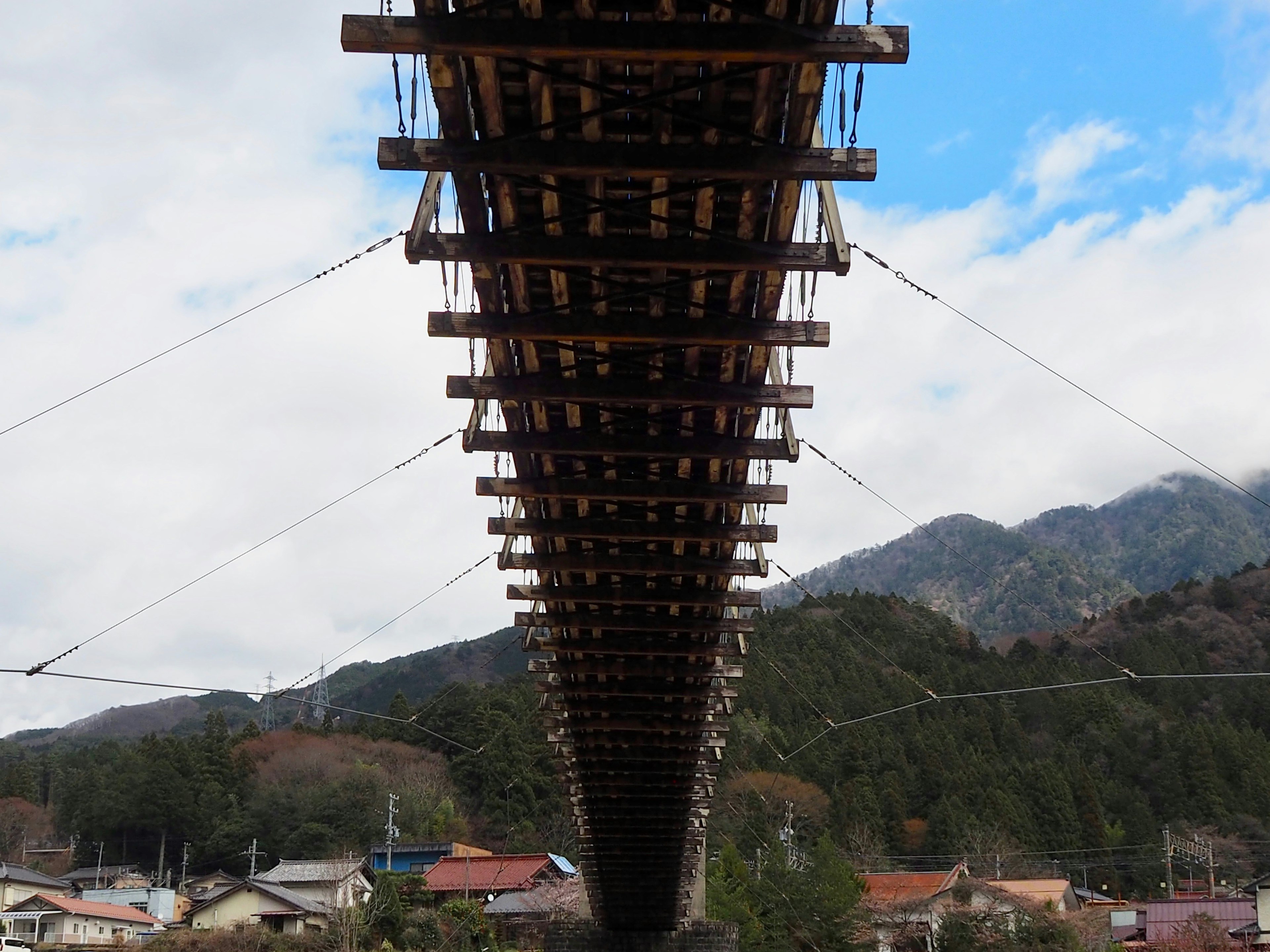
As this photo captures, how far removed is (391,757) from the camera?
2623 inches

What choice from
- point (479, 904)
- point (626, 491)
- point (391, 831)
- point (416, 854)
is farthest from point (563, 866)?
point (626, 491)

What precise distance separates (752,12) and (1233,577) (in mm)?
96947

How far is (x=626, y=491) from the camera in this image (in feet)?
33.5

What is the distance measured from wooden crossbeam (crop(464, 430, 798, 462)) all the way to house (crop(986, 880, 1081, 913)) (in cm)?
3958

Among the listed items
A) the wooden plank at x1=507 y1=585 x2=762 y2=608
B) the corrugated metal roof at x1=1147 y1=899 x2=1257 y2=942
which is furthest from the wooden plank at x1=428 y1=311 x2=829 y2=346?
the corrugated metal roof at x1=1147 y1=899 x2=1257 y2=942

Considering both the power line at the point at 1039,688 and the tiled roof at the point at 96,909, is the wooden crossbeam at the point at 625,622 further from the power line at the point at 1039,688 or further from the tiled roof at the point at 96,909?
the tiled roof at the point at 96,909

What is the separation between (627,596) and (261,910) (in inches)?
1667

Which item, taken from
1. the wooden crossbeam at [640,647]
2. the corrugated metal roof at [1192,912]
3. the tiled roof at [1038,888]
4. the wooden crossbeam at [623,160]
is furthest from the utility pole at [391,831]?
the wooden crossbeam at [623,160]

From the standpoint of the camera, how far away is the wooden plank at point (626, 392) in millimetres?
8695

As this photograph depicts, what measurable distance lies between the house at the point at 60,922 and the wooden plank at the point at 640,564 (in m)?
46.5

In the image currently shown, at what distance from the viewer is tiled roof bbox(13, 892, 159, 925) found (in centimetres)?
5203

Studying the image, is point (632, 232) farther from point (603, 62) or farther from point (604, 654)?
point (604, 654)

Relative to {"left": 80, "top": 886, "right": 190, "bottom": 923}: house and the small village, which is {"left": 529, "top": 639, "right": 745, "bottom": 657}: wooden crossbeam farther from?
{"left": 80, "top": 886, "right": 190, "bottom": 923}: house

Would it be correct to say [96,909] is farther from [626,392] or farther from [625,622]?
[626,392]
